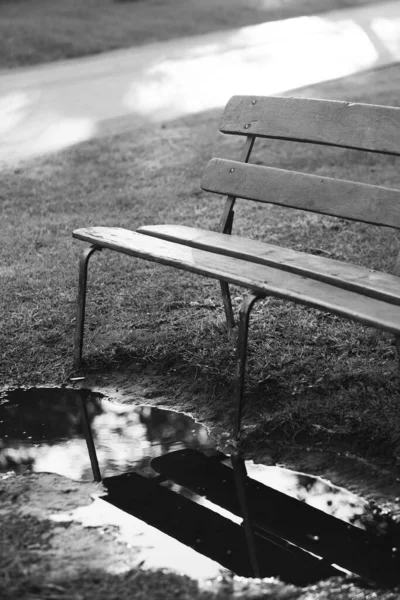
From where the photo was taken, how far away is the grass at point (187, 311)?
3.76 meters

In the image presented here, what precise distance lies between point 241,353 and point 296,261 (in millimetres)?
510

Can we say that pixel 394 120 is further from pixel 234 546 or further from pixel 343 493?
pixel 234 546

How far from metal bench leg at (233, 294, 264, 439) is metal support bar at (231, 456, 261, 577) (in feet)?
0.54

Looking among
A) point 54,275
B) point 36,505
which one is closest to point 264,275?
point 36,505

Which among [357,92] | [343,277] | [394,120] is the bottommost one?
[357,92]

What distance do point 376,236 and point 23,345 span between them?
7.68ft

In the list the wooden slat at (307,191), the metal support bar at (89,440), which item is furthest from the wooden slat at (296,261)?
the metal support bar at (89,440)

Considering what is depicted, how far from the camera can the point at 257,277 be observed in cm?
361

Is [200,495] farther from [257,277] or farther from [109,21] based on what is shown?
[109,21]

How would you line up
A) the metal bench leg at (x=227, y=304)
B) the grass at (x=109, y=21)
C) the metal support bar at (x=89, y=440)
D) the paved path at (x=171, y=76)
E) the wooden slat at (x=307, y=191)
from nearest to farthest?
1. the metal support bar at (x=89, y=440)
2. the wooden slat at (x=307, y=191)
3. the metal bench leg at (x=227, y=304)
4. the paved path at (x=171, y=76)
5. the grass at (x=109, y=21)

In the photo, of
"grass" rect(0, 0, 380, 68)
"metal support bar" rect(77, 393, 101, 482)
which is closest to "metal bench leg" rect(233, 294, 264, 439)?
"metal support bar" rect(77, 393, 101, 482)

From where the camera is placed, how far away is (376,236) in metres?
5.75

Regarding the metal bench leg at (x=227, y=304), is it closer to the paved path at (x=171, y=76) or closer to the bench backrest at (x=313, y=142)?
the bench backrest at (x=313, y=142)

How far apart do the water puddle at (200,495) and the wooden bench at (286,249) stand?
29cm
